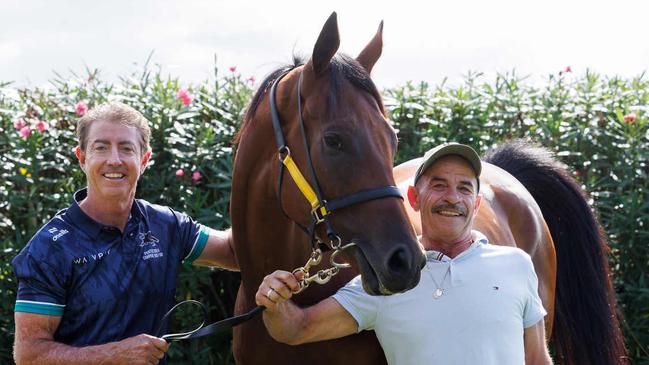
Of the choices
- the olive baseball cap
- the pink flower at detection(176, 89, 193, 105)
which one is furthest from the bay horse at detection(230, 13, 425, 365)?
the pink flower at detection(176, 89, 193, 105)

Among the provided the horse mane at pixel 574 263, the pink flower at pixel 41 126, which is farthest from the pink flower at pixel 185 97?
the horse mane at pixel 574 263

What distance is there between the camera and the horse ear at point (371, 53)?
3039 mm

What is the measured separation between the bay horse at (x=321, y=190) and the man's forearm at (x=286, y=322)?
0.25 metres

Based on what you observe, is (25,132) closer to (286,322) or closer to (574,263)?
(286,322)

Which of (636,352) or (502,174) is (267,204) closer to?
(502,174)

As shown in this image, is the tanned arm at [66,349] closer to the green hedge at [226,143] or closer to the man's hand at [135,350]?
the man's hand at [135,350]

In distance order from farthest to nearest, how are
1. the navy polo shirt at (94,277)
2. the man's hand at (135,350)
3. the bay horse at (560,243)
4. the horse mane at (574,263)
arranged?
the horse mane at (574,263) < the bay horse at (560,243) < the navy polo shirt at (94,277) < the man's hand at (135,350)

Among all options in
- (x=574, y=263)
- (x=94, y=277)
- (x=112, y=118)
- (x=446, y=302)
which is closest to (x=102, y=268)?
(x=94, y=277)

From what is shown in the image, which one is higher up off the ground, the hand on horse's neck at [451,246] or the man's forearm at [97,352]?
the hand on horse's neck at [451,246]

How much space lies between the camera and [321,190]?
8.71 ft

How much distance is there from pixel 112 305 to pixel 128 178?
0.45 meters

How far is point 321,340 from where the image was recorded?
114 inches

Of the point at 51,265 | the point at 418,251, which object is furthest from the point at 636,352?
the point at 51,265

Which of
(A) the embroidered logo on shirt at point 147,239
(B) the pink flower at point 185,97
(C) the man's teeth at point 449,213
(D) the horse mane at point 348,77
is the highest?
(D) the horse mane at point 348,77
